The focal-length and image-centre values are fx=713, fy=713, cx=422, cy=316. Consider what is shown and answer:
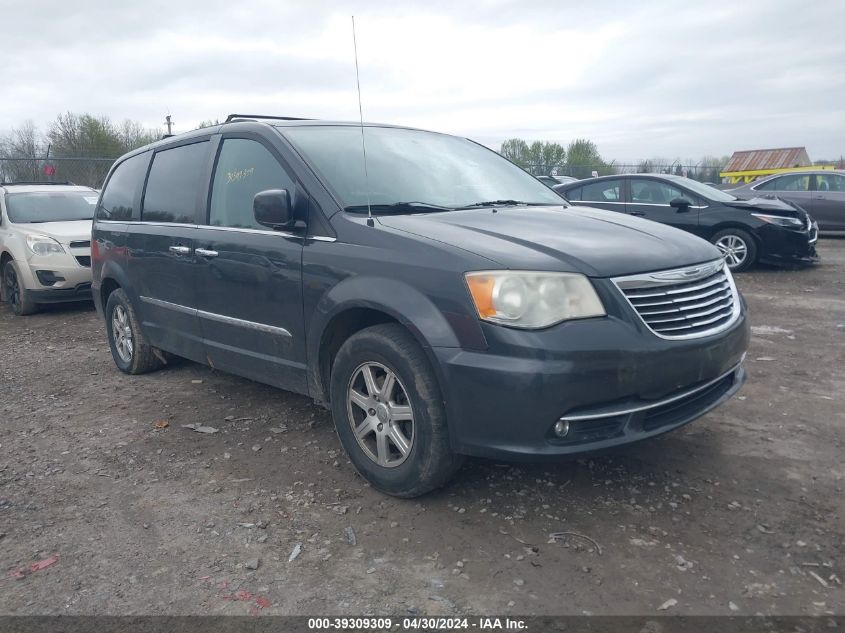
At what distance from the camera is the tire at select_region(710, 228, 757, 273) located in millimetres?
10148

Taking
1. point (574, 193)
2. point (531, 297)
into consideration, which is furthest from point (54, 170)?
point (531, 297)

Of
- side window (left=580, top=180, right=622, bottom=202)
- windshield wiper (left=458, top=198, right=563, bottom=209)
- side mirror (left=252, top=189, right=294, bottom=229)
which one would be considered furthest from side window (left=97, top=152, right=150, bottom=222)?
side window (left=580, top=180, right=622, bottom=202)

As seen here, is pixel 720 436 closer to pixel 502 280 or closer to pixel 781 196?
pixel 502 280

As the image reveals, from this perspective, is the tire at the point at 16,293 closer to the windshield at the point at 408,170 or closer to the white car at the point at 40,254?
the white car at the point at 40,254

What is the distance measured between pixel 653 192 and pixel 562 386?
887cm

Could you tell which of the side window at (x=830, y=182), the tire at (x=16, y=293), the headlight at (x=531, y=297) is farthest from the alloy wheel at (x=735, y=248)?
the tire at (x=16, y=293)

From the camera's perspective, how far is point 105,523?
326 centimetres

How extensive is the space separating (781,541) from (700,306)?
103 cm

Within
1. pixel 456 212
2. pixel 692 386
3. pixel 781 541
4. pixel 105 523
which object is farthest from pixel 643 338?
pixel 105 523

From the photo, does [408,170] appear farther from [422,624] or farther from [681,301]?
[422,624]

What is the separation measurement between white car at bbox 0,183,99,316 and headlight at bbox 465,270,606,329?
7138 millimetres

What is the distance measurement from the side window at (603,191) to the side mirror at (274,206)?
8.46m

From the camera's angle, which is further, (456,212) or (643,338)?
(456,212)

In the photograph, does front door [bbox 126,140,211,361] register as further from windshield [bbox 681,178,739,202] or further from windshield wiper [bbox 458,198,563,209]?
windshield [bbox 681,178,739,202]
